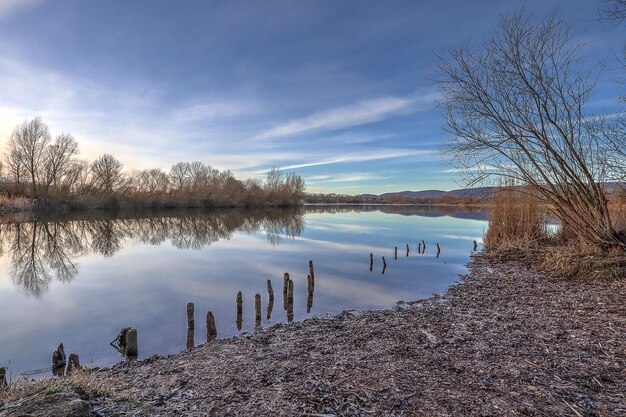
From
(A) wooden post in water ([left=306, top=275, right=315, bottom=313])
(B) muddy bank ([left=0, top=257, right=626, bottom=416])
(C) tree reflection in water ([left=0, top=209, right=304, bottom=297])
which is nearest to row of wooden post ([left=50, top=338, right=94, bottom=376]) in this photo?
(B) muddy bank ([left=0, top=257, right=626, bottom=416])

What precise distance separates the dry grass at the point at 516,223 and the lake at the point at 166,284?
2.28 metres

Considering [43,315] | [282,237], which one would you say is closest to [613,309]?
[43,315]

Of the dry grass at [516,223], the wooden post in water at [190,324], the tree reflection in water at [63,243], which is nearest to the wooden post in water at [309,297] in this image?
the wooden post in water at [190,324]

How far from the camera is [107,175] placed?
63938 millimetres

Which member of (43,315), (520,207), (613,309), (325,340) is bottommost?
(43,315)

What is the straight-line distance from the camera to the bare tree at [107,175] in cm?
6197

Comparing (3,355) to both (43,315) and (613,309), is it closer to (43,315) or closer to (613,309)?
(43,315)

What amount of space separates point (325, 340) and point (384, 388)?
2682 mm

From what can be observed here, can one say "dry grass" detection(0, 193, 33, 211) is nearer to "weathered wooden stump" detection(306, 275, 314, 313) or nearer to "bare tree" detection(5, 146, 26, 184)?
"bare tree" detection(5, 146, 26, 184)

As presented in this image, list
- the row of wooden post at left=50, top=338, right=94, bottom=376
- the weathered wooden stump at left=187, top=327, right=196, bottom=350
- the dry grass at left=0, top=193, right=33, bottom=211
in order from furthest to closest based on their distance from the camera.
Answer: the dry grass at left=0, top=193, right=33, bottom=211 < the weathered wooden stump at left=187, top=327, right=196, bottom=350 < the row of wooden post at left=50, top=338, right=94, bottom=376

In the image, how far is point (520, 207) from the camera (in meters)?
18.9

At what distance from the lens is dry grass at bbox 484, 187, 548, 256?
58.2ft

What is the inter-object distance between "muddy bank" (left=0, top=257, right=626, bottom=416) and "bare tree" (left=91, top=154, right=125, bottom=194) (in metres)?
64.7

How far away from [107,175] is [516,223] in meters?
66.6
